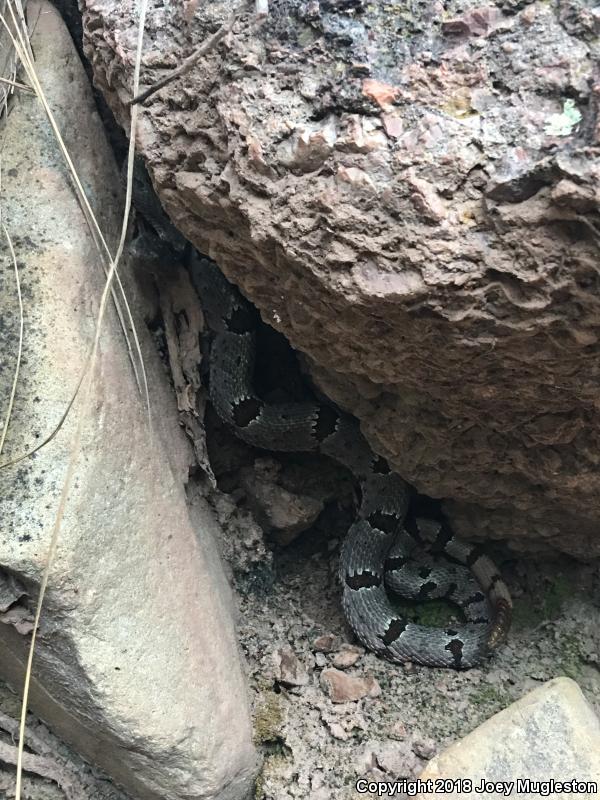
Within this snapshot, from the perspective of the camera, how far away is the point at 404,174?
A: 3.87 feet

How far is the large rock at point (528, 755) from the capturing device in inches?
66.1

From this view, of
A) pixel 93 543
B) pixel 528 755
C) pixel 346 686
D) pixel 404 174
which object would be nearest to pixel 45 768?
pixel 93 543

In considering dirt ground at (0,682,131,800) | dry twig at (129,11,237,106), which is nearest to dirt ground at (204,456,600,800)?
dirt ground at (0,682,131,800)

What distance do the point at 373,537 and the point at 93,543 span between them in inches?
46.6

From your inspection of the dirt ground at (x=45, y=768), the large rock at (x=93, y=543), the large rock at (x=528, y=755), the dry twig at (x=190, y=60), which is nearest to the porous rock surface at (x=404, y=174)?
the dry twig at (x=190, y=60)

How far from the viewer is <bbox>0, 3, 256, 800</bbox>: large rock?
5.00 feet

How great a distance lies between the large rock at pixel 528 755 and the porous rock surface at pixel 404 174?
31.4 inches

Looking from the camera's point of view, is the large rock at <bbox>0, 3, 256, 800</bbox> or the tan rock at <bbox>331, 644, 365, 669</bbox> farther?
the tan rock at <bbox>331, 644, 365, 669</bbox>

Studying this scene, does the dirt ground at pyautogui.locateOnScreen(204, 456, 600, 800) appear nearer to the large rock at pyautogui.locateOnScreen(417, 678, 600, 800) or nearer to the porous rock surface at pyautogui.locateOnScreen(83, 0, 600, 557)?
the large rock at pyautogui.locateOnScreen(417, 678, 600, 800)

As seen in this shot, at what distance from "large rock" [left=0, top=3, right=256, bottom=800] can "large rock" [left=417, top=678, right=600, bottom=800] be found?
0.53 meters

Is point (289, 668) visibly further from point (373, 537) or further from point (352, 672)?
point (373, 537)

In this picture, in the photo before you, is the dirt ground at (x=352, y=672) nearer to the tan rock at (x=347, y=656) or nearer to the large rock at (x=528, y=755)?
the tan rock at (x=347, y=656)

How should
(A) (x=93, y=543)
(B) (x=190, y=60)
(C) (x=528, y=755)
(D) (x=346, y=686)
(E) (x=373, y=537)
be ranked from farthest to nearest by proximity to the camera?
1. (E) (x=373, y=537)
2. (D) (x=346, y=686)
3. (C) (x=528, y=755)
4. (A) (x=93, y=543)
5. (B) (x=190, y=60)

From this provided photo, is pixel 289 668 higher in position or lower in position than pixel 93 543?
lower
